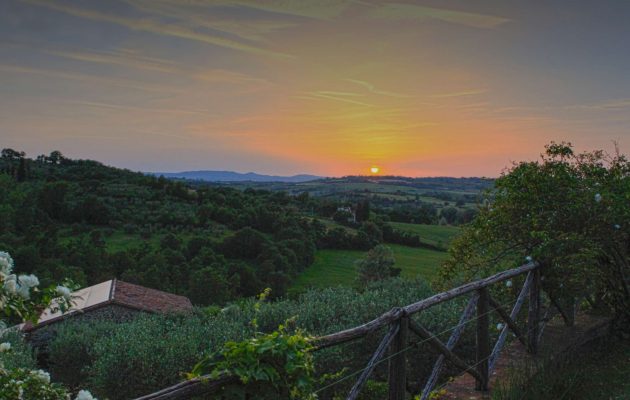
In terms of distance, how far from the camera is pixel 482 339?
219 inches

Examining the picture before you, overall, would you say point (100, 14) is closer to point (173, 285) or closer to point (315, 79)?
point (315, 79)

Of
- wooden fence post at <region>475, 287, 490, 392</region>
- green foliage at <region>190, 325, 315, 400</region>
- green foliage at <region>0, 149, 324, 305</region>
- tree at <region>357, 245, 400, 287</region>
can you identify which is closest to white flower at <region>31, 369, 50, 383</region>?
green foliage at <region>190, 325, 315, 400</region>

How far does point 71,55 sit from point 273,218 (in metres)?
51.0

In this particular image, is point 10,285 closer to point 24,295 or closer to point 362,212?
point 24,295

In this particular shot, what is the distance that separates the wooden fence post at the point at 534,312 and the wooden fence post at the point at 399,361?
11.3 feet

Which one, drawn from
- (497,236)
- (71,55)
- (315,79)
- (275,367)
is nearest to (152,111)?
(71,55)

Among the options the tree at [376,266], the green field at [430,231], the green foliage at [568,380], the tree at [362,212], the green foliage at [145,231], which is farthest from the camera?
the tree at [362,212]

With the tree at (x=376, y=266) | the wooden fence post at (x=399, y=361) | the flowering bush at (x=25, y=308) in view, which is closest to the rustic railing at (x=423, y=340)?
the wooden fence post at (x=399, y=361)

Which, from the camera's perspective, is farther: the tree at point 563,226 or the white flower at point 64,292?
the tree at point 563,226

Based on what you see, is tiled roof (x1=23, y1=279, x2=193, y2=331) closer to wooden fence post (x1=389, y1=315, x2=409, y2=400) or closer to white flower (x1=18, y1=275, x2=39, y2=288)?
wooden fence post (x1=389, y1=315, x2=409, y2=400)

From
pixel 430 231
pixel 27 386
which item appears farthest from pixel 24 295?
pixel 430 231

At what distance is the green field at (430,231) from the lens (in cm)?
7773

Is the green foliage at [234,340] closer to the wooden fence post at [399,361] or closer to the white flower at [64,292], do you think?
the wooden fence post at [399,361]

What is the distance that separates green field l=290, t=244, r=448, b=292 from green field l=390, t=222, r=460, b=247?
3980 mm
